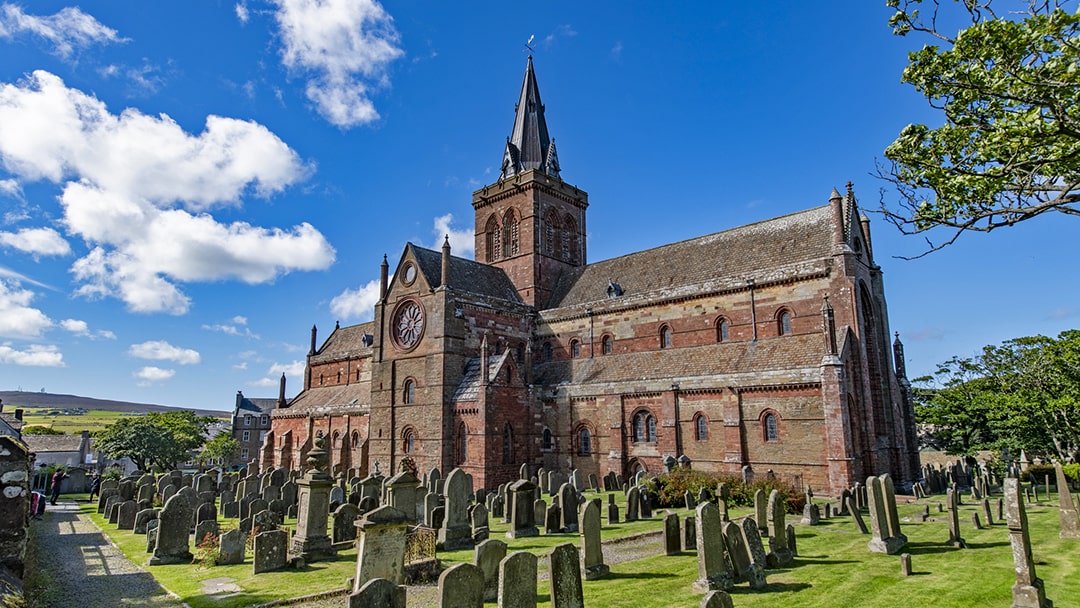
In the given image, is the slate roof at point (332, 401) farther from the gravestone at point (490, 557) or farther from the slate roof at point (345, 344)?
the gravestone at point (490, 557)

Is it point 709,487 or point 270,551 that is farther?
point 709,487

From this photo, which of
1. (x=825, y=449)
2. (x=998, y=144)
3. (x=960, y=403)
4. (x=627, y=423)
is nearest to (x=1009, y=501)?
(x=998, y=144)

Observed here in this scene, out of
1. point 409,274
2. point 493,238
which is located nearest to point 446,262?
point 409,274

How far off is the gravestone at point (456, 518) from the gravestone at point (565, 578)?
702 cm

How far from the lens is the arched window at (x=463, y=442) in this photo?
30109mm

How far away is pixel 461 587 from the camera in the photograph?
24.2ft

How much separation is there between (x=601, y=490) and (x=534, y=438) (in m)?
4.83

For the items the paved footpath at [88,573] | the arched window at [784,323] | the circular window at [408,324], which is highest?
the circular window at [408,324]

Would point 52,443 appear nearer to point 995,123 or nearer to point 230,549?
point 230,549

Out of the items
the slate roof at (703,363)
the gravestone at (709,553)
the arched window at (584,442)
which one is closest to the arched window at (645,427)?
the slate roof at (703,363)

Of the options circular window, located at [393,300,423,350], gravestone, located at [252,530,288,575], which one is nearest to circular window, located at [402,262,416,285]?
circular window, located at [393,300,423,350]

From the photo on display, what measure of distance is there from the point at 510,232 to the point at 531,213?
2.41 metres

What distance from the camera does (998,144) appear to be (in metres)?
9.62

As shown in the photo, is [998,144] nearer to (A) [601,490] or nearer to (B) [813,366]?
(B) [813,366]
